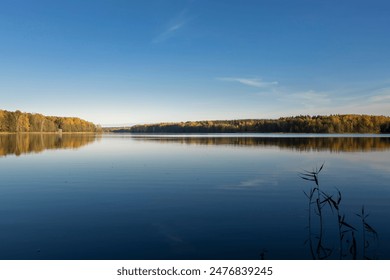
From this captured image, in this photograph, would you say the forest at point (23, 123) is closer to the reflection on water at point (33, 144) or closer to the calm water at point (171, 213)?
the reflection on water at point (33, 144)

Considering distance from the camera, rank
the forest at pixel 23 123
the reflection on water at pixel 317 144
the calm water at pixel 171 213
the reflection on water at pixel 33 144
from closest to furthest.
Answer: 1. the calm water at pixel 171 213
2. the reflection on water at pixel 33 144
3. the reflection on water at pixel 317 144
4. the forest at pixel 23 123

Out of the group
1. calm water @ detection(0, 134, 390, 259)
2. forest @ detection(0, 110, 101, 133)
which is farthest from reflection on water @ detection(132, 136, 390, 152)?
forest @ detection(0, 110, 101, 133)

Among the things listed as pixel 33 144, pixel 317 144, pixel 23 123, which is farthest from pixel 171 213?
pixel 23 123

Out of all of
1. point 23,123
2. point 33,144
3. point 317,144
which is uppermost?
point 23,123

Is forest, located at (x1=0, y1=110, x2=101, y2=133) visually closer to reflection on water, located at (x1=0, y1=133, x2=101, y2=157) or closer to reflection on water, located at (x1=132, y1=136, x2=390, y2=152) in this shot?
reflection on water, located at (x1=0, y1=133, x2=101, y2=157)

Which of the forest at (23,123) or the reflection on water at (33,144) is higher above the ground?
the forest at (23,123)

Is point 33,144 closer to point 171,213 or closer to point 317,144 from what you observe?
point 317,144

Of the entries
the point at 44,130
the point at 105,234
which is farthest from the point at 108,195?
the point at 44,130

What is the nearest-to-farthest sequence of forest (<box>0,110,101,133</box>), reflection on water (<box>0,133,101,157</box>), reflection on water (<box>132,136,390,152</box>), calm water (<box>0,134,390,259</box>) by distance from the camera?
calm water (<box>0,134,390,259</box>) → reflection on water (<box>0,133,101,157</box>) → reflection on water (<box>132,136,390,152</box>) → forest (<box>0,110,101,133</box>)

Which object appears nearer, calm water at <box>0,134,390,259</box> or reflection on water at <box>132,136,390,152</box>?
calm water at <box>0,134,390,259</box>

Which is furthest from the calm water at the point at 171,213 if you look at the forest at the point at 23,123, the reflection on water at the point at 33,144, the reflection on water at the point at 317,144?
the forest at the point at 23,123
